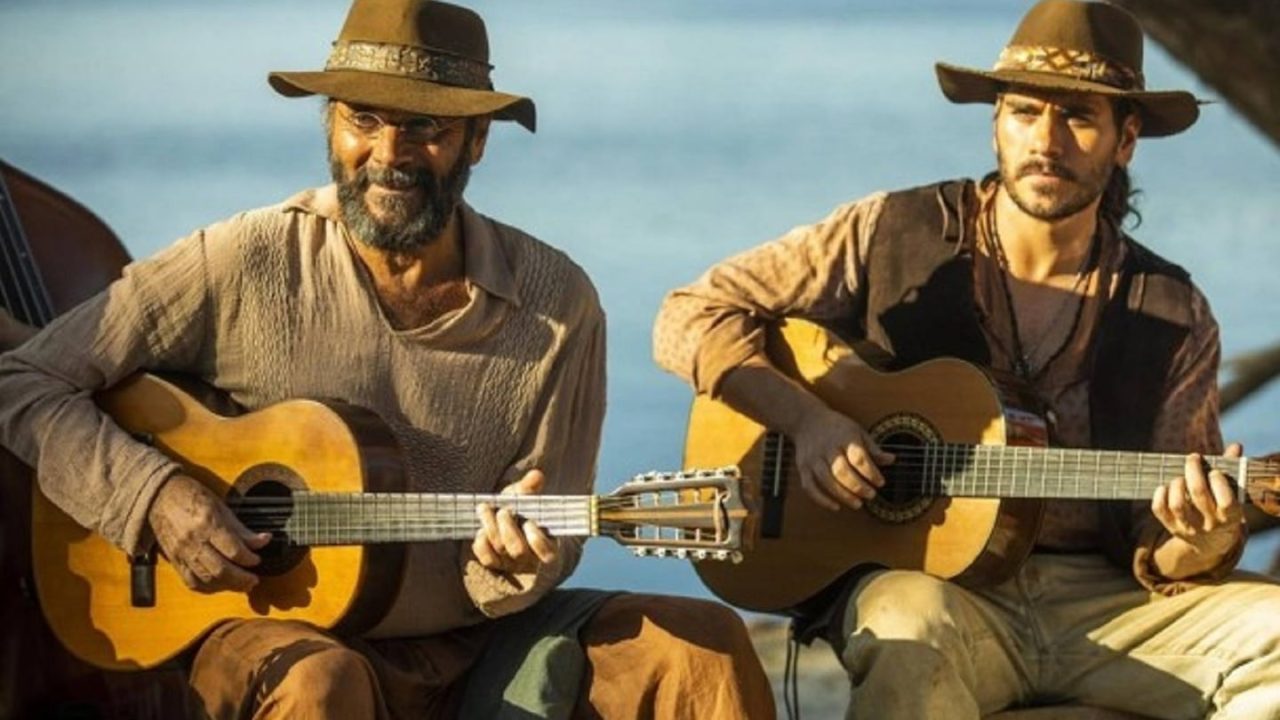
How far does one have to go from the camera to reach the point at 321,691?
232 inches

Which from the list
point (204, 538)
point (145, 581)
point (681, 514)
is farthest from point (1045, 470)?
point (145, 581)

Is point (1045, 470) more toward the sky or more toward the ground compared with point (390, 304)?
more toward the ground

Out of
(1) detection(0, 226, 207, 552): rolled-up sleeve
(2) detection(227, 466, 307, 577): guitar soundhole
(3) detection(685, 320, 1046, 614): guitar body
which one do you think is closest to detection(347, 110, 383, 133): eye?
(1) detection(0, 226, 207, 552): rolled-up sleeve

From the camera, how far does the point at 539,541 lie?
6.02 metres

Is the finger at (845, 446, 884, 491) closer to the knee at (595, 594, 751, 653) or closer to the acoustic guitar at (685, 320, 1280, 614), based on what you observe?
the acoustic guitar at (685, 320, 1280, 614)

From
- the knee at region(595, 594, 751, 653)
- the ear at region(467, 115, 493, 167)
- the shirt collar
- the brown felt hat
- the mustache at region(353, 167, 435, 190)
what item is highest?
the brown felt hat

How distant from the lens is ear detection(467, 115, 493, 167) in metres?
6.46

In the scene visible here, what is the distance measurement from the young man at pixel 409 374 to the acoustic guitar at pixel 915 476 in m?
0.38

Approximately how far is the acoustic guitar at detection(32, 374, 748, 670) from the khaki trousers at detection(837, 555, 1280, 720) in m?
0.59

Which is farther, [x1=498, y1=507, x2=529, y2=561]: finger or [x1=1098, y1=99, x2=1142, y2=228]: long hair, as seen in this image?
[x1=1098, y1=99, x2=1142, y2=228]: long hair

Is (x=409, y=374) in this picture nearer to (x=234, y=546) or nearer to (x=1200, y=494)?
(x=234, y=546)

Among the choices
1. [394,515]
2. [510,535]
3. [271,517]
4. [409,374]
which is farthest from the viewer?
[409,374]

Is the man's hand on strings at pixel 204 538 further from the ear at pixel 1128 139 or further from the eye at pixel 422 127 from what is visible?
the ear at pixel 1128 139

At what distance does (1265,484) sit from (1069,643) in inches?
23.3
